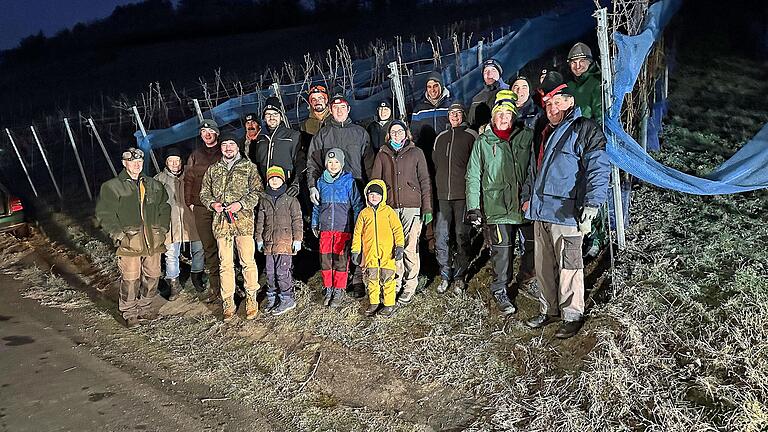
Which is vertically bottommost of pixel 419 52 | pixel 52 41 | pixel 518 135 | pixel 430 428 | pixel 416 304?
pixel 430 428

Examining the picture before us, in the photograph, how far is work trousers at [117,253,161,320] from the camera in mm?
5316

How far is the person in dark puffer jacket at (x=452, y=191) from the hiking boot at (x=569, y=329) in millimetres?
1171

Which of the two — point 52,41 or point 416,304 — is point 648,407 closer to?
point 416,304

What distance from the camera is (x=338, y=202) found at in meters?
5.01

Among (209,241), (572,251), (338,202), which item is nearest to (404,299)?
(338,202)

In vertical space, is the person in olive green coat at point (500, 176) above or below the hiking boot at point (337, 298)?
above

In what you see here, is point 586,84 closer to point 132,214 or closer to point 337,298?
point 337,298

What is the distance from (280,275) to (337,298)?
0.56 meters

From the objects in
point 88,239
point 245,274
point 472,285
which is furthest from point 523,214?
point 88,239

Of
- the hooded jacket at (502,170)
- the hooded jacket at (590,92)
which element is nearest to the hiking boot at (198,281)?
the hooded jacket at (502,170)

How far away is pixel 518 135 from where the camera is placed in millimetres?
4402

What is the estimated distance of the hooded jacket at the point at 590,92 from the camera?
467 cm

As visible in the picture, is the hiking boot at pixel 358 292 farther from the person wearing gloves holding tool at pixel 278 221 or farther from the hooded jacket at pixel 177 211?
the hooded jacket at pixel 177 211

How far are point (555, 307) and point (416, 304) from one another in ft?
4.12
